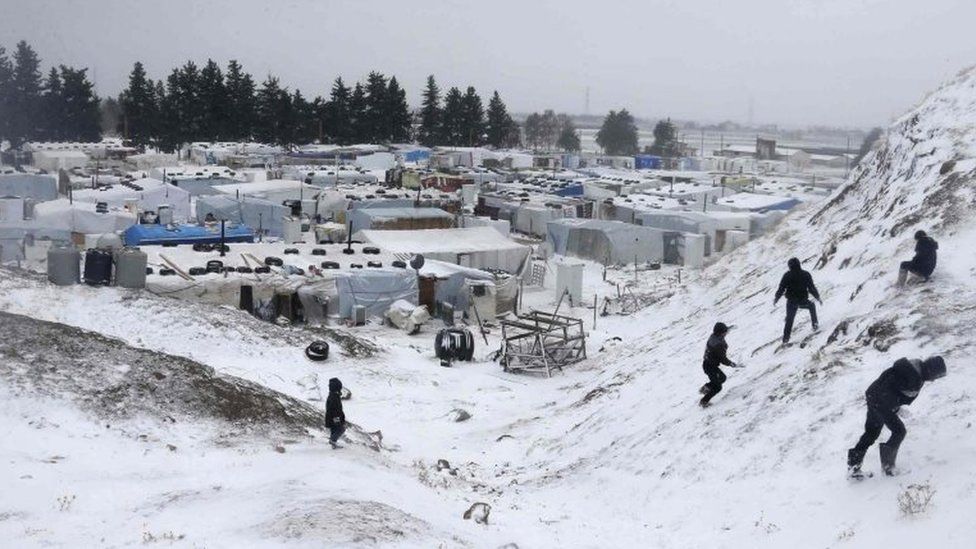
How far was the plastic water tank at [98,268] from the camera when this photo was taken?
71.5 ft

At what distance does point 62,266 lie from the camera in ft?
70.1

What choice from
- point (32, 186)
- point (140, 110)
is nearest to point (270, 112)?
point (140, 110)

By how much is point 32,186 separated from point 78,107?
4074 centimetres

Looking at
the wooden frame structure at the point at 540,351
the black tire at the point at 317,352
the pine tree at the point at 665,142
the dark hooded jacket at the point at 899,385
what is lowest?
the wooden frame structure at the point at 540,351

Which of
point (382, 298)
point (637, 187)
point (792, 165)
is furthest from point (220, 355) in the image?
point (792, 165)

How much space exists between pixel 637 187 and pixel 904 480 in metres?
60.7

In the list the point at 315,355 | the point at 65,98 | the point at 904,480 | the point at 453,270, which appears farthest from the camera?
the point at 65,98

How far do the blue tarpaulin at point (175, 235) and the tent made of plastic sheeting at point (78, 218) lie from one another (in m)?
4.29

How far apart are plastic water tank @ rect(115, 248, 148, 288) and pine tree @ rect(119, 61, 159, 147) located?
70.9m

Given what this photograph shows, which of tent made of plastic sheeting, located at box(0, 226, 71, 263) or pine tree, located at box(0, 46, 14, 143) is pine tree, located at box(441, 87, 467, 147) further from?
tent made of plastic sheeting, located at box(0, 226, 71, 263)

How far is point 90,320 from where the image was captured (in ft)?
65.0

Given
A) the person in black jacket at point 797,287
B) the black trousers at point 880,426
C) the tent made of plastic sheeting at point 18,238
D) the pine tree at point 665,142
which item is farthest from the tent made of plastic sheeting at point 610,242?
the pine tree at point 665,142

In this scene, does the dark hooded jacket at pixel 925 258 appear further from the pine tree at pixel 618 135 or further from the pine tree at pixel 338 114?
the pine tree at pixel 618 135

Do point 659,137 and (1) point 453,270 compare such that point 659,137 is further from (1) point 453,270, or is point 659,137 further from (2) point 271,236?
(1) point 453,270
